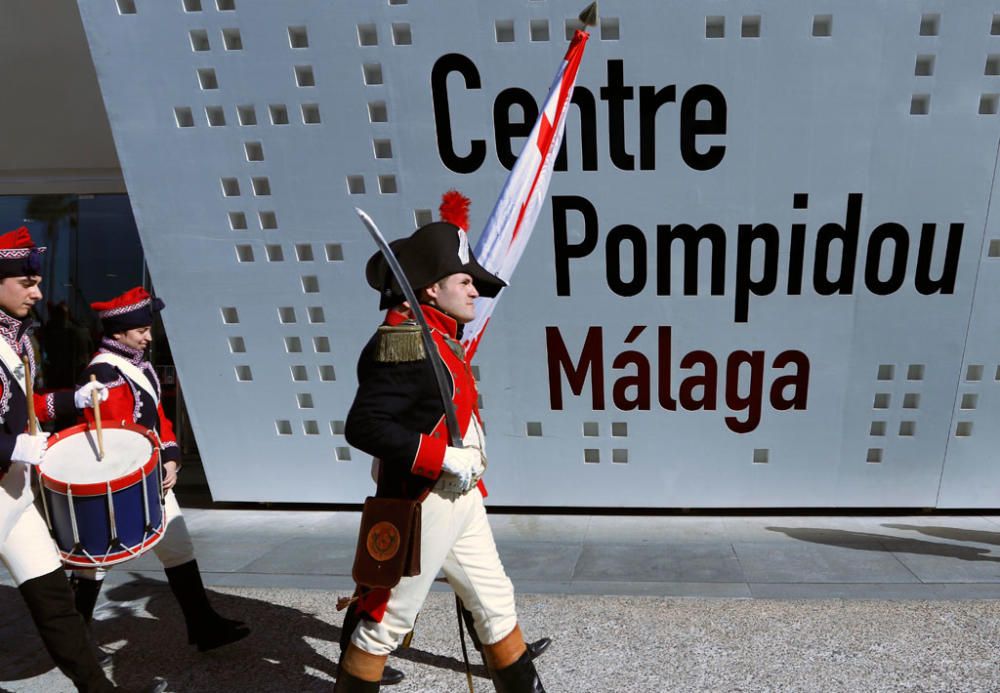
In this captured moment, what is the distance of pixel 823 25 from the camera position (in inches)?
172

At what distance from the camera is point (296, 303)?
17.2 ft

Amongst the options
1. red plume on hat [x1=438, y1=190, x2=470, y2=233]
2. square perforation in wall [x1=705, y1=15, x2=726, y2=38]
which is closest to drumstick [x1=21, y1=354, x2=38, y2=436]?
red plume on hat [x1=438, y1=190, x2=470, y2=233]

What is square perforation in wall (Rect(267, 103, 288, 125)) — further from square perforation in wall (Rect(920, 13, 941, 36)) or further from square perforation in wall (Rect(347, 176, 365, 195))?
square perforation in wall (Rect(920, 13, 941, 36))

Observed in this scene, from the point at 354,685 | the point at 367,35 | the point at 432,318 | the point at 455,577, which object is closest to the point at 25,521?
the point at 354,685

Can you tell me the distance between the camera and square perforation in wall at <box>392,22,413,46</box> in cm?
455

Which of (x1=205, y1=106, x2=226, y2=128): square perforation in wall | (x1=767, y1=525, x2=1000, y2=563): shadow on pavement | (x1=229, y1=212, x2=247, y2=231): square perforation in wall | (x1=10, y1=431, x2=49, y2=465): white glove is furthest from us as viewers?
(x1=229, y1=212, x2=247, y2=231): square perforation in wall

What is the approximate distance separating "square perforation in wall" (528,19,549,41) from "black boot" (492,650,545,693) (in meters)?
3.39

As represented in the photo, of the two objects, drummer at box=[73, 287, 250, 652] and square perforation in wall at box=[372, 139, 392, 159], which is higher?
square perforation in wall at box=[372, 139, 392, 159]

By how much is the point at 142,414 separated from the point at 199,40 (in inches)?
99.9


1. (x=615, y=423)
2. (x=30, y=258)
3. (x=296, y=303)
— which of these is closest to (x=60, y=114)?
(x=296, y=303)

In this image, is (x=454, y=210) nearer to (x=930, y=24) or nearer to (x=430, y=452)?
(x=430, y=452)

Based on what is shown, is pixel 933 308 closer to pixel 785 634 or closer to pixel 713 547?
pixel 713 547

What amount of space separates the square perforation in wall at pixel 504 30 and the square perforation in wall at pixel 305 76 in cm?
114

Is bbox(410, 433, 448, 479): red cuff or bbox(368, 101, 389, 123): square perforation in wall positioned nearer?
bbox(410, 433, 448, 479): red cuff
